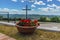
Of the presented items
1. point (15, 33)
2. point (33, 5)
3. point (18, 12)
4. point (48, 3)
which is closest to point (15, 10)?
point (18, 12)

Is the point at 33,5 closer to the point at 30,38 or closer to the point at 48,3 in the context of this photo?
the point at 48,3

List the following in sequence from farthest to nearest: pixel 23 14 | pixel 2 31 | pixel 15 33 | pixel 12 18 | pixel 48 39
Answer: pixel 12 18, pixel 23 14, pixel 2 31, pixel 15 33, pixel 48 39

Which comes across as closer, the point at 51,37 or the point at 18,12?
the point at 51,37

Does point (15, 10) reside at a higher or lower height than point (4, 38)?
higher

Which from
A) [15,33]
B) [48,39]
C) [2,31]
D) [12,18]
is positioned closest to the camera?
[48,39]

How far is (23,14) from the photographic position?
5.29 m

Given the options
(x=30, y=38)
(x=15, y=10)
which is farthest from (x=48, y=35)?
(x=15, y=10)

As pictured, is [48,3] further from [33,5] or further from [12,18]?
[12,18]

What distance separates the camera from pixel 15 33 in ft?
12.8

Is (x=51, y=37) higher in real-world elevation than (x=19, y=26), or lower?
lower

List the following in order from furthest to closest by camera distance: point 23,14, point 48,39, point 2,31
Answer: point 23,14
point 2,31
point 48,39

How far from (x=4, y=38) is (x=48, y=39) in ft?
3.84

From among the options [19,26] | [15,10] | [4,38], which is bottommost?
[4,38]

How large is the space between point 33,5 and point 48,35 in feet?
6.37
